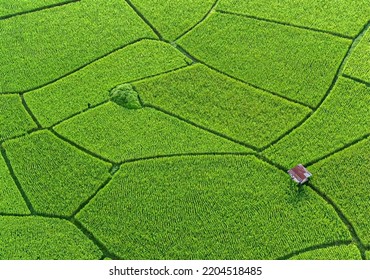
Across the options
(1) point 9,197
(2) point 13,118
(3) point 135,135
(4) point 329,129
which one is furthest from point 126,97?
(4) point 329,129

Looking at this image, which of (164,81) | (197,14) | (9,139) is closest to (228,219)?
(164,81)

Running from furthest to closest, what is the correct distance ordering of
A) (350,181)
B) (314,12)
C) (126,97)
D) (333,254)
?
1. (314,12)
2. (126,97)
3. (350,181)
4. (333,254)

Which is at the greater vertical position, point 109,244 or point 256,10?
point 256,10

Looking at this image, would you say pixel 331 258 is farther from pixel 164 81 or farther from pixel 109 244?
pixel 164 81

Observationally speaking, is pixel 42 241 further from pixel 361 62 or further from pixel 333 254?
pixel 361 62

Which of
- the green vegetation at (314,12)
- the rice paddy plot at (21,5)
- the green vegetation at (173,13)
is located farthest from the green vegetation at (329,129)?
the rice paddy plot at (21,5)

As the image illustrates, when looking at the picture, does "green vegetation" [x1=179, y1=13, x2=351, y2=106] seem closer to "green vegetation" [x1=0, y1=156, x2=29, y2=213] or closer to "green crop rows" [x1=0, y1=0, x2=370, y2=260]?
"green crop rows" [x1=0, y1=0, x2=370, y2=260]
